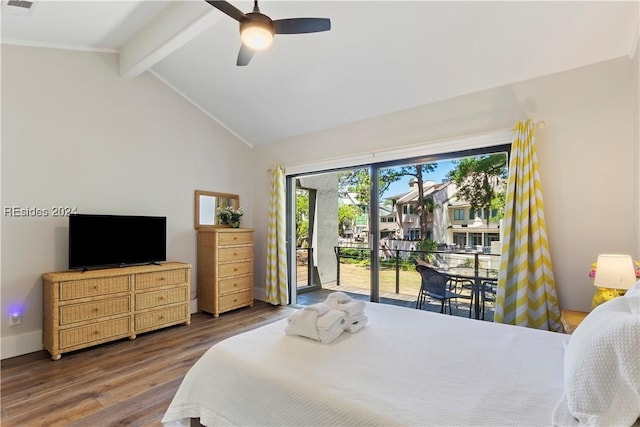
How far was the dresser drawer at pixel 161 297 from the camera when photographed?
3385 mm

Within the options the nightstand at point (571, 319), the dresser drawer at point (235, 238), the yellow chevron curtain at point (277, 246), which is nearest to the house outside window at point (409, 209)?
the nightstand at point (571, 319)

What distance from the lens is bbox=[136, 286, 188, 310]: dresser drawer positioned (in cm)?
338

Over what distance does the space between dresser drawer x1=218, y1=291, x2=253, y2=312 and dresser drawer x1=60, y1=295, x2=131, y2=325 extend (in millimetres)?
1150

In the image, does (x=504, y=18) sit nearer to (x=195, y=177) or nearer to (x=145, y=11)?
(x=145, y=11)

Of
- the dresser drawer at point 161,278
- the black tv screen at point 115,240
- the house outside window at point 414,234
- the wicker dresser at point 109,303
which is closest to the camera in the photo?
the wicker dresser at point 109,303

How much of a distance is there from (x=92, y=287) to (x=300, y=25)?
2.96 metres

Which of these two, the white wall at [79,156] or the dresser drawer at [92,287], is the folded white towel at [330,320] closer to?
the dresser drawer at [92,287]

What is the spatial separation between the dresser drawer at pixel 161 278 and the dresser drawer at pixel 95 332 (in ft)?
1.18

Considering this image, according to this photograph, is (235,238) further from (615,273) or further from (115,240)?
(615,273)

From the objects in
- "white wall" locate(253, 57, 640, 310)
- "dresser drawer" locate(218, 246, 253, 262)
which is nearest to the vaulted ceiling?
"white wall" locate(253, 57, 640, 310)

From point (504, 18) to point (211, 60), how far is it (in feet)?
9.29

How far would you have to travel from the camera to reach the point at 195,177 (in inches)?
A: 175

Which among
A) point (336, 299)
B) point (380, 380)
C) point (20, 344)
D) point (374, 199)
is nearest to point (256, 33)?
point (336, 299)

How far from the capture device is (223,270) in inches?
166
